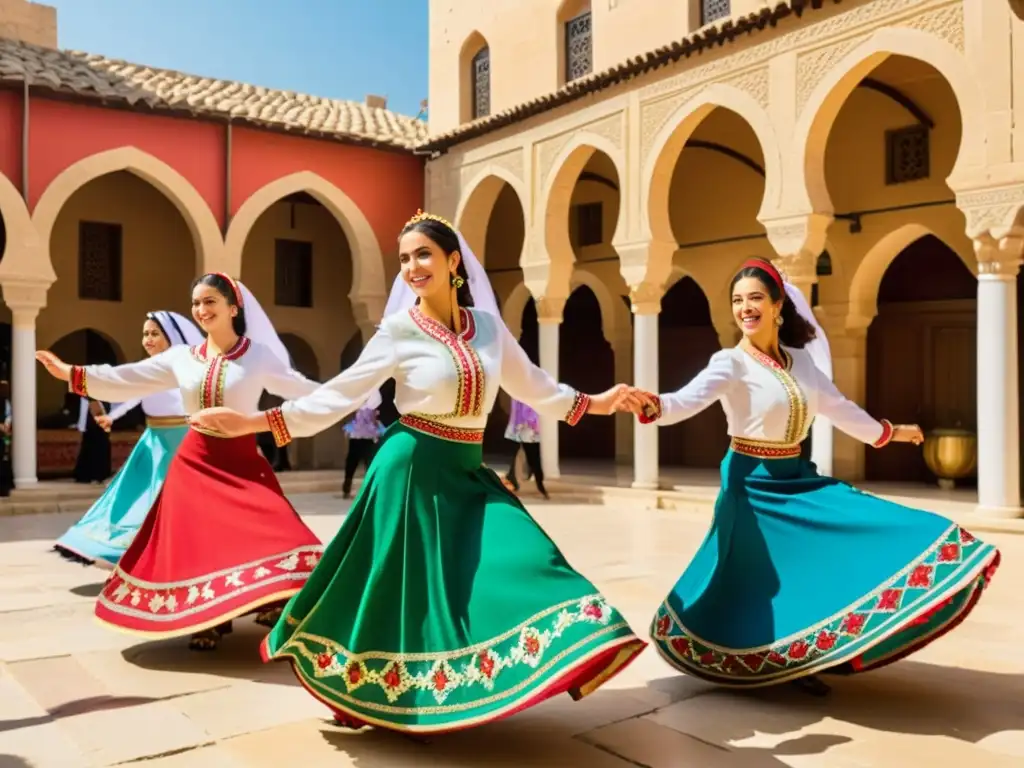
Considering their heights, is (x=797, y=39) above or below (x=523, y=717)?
above

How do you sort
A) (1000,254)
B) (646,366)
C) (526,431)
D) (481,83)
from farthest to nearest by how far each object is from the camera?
1. (481,83)
2. (646,366)
3. (526,431)
4. (1000,254)

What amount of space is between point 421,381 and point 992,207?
22.1 feet

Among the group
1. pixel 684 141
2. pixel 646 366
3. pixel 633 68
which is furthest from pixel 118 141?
pixel 646 366

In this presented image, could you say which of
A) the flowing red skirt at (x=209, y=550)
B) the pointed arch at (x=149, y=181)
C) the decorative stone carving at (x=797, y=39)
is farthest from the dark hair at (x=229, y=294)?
the pointed arch at (x=149, y=181)

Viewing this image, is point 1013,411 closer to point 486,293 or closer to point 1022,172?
point 1022,172

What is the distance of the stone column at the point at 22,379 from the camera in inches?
442

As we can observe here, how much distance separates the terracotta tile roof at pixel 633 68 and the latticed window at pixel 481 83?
98 cm

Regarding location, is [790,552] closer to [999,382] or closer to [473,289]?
[473,289]

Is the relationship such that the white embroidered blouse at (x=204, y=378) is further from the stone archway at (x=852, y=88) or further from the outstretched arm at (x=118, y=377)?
the stone archway at (x=852, y=88)

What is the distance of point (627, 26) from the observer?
12.7m

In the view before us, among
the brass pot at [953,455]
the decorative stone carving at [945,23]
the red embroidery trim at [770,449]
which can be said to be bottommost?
the brass pot at [953,455]

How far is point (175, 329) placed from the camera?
20.3ft

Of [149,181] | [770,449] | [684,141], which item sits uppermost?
[684,141]

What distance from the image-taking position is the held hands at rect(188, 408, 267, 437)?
3.37m
